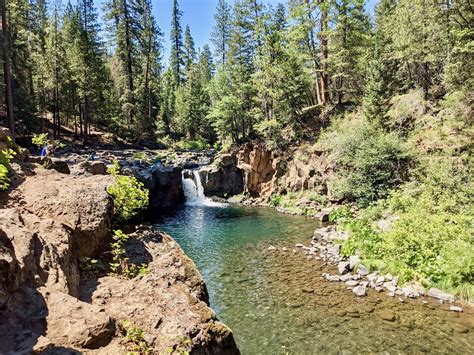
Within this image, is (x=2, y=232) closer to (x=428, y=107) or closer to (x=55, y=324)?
(x=55, y=324)

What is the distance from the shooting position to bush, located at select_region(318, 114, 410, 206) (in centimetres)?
2198

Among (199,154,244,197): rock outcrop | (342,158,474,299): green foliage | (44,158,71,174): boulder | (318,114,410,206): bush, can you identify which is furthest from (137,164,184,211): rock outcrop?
(44,158,71,174): boulder

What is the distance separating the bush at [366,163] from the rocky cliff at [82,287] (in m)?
17.4

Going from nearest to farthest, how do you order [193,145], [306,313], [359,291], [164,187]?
1. [306,313]
2. [359,291]
3. [164,187]
4. [193,145]

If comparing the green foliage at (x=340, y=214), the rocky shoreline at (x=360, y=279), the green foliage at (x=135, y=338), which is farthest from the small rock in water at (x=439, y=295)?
the green foliage at (x=135, y=338)

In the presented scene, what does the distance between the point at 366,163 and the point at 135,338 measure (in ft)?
66.9

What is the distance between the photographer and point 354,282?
43.7ft

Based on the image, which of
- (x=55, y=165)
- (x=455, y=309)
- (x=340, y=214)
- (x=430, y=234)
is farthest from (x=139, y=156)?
(x=455, y=309)

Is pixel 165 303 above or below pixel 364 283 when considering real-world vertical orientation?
above

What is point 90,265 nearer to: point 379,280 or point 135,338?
point 135,338

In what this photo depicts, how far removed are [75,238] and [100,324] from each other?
2.69 m

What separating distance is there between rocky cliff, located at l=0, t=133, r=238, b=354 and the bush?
17402mm

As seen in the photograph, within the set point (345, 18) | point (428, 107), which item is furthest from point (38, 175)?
point (345, 18)

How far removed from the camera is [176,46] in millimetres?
68250
